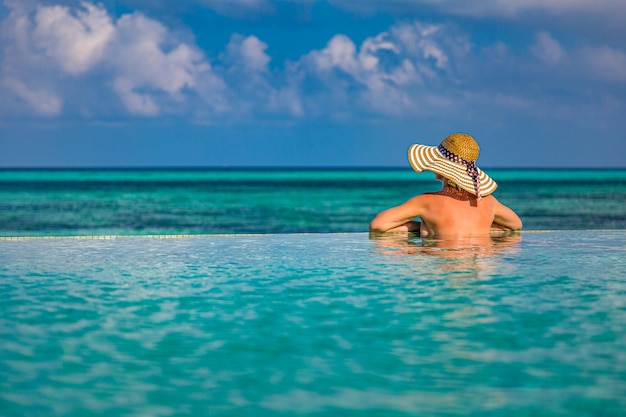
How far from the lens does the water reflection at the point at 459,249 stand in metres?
4.91

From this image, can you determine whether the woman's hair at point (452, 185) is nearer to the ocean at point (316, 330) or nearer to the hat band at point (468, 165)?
the hat band at point (468, 165)

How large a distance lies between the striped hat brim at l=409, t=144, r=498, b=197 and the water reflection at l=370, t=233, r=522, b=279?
414 millimetres

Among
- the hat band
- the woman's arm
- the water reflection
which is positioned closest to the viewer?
the water reflection

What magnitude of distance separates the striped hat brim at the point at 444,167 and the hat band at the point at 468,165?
22 millimetres

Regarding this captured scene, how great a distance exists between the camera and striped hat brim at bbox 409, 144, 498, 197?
6.08 meters

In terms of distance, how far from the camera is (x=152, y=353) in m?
2.96

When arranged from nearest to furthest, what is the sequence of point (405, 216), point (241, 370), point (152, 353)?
1. point (241, 370)
2. point (152, 353)
3. point (405, 216)

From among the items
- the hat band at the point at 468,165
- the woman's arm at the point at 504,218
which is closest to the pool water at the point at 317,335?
the hat band at the point at 468,165

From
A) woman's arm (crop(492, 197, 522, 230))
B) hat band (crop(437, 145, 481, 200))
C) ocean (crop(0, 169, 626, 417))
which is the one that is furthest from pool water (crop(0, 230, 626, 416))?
woman's arm (crop(492, 197, 522, 230))

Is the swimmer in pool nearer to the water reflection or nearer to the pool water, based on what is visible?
the water reflection

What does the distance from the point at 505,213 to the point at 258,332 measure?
153 inches

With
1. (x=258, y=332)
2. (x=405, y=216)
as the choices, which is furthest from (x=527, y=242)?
(x=258, y=332)

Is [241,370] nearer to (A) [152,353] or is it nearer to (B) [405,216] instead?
(A) [152,353]

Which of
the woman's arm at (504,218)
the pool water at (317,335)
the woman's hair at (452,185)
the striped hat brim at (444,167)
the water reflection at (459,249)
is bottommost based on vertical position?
the pool water at (317,335)
